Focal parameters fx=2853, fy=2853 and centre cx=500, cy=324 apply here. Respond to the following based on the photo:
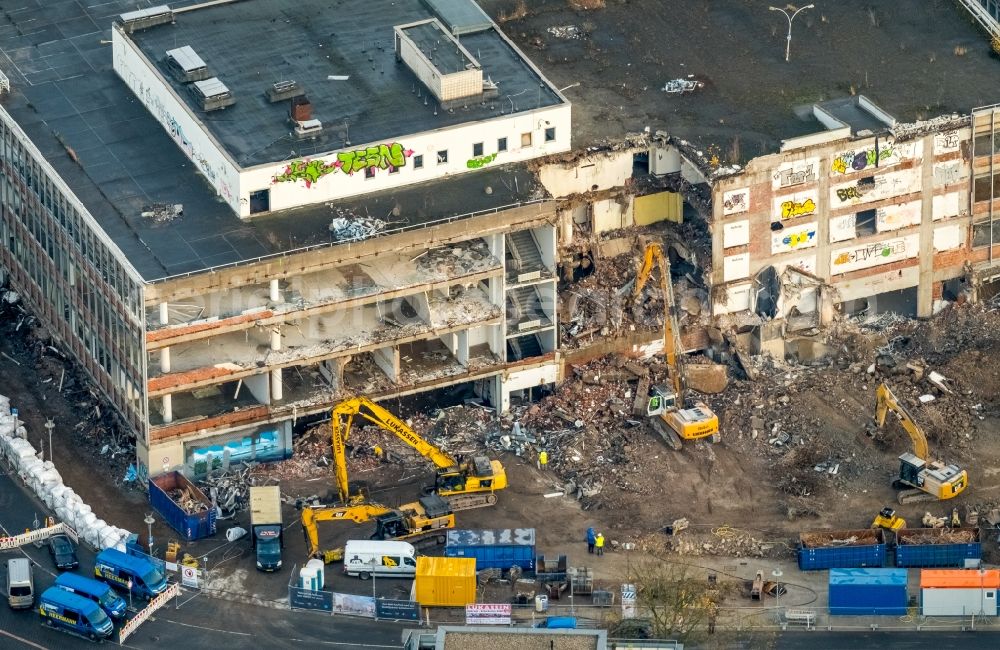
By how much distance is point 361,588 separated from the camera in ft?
611

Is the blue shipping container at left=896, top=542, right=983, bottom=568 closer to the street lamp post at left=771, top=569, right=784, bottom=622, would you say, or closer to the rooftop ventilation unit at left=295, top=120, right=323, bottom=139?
the street lamp post at left=771, top=569, right=784, bottom=622

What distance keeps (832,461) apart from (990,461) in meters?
11.1

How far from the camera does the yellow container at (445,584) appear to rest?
601 ft

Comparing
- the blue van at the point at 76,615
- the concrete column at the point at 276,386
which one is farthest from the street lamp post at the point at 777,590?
the blue van at the point at 76,615

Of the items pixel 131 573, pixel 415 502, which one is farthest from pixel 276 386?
pixel 131 573

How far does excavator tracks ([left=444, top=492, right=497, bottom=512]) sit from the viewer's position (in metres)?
194

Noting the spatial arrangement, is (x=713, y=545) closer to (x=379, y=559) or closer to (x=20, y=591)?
(x=379, y=559)

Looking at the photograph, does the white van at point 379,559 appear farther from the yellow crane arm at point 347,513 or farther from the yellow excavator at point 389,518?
the yellow crane arm at point 347,513

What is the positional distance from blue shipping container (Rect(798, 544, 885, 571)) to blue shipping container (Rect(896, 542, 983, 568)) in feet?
5.05

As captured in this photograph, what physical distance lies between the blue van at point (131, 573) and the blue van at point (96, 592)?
168cm

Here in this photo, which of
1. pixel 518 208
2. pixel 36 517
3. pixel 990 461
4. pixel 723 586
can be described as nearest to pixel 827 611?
pixel 723 586

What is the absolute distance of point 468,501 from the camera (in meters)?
194

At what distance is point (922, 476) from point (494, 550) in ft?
100

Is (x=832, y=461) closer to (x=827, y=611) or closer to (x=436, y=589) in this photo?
(x=827, y=611)
